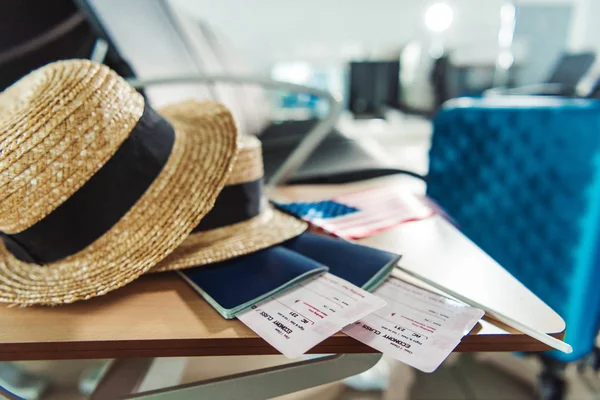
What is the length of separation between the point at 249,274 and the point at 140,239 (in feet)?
0.41

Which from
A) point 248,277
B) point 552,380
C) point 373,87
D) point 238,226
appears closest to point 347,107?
point 373,87

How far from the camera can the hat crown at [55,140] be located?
365 mm

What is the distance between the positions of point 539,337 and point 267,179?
0.62 m

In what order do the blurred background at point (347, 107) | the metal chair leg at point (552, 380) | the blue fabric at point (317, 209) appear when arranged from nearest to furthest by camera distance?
the blue fabric at point (317, 209) → the blurred background at point (347, 107) → the metal chair leg at point (552, 380)

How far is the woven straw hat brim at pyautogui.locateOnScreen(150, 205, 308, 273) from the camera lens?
0.42 metres

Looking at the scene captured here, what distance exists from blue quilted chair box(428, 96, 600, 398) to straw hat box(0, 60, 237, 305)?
0.68m

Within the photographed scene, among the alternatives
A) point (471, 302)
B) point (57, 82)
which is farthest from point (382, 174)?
point (57, 82)

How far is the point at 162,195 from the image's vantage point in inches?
17.1

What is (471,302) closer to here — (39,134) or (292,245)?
(292,245)

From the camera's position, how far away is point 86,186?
1.28ft

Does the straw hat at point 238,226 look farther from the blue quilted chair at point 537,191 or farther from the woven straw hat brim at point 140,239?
the blue quilted chair at point 537,191

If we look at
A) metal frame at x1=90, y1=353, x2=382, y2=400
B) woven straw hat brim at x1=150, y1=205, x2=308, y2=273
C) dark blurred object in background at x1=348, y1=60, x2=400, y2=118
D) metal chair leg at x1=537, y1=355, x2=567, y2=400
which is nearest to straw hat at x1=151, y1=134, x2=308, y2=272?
woven straw hat brim at x1=150, y1=205, x2=308, y2=273

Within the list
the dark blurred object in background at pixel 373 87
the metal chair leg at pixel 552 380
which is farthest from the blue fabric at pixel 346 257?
the dark blurred object in background at pixel 373 87

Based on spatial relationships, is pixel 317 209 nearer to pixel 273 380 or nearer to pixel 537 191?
pixel 273 380
